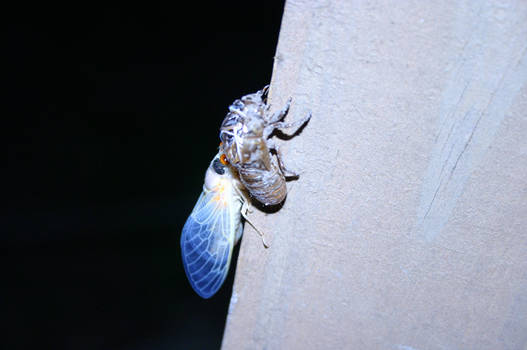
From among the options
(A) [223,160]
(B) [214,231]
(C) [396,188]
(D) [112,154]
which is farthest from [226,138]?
(D) [112,154]

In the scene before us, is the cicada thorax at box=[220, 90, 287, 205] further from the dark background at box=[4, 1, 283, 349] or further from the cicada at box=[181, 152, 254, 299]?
the dark background at box=[4, 1, 283, 349]

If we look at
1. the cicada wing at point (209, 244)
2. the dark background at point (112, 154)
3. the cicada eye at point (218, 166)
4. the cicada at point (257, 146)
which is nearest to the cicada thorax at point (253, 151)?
the cicada at point (257, 146)

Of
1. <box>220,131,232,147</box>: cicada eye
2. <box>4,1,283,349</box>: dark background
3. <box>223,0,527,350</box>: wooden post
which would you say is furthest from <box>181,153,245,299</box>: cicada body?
<box>4,1,283,349</box>: dark background

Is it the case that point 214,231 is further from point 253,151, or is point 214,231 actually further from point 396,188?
point 396,188

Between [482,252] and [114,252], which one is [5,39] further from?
[482,252]

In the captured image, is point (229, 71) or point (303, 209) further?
point (229, 71)

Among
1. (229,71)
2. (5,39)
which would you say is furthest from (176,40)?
(5,39)
